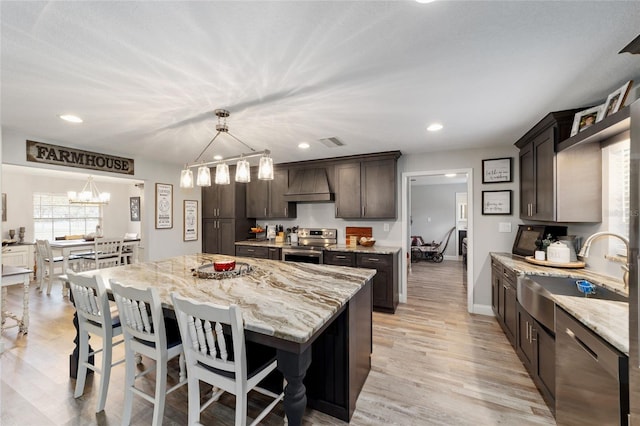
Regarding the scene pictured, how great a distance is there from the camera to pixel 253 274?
237cm

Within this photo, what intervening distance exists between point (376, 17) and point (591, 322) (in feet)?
5.98

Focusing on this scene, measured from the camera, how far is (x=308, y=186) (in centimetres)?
460

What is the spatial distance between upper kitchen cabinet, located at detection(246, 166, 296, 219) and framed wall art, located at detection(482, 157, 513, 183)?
3.10m

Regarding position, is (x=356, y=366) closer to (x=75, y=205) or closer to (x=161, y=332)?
(x=161, y=332)

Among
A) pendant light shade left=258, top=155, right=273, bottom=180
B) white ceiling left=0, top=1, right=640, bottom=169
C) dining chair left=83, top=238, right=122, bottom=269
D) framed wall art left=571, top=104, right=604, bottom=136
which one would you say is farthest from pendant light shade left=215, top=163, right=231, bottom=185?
dining chair left=83, top=238, right=122, bottom=269

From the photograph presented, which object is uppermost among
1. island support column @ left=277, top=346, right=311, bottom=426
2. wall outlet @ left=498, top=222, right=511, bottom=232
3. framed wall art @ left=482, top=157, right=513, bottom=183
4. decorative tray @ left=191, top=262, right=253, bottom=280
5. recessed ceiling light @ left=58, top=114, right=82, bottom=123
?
recessed ceiling light @ left=58, top=114, right=82, bottom=123

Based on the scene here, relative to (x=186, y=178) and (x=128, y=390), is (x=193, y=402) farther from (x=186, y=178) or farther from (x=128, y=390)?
(x=186, y=178)

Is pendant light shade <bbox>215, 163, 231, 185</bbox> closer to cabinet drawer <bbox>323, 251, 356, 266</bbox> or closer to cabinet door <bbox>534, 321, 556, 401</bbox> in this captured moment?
cabinet drawer <bbox>323, 251, 356, 266</bbox>

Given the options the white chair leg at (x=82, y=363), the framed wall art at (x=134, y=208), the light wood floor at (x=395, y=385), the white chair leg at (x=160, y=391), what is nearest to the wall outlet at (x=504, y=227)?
the light wood floor at (x=395, y=385)

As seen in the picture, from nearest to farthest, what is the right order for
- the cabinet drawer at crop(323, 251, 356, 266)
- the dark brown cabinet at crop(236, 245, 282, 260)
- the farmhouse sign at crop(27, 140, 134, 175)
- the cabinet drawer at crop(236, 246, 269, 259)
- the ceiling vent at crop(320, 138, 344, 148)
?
the farmhouse sign at crop(27, 140, 134, 175)
the ceiling vent at crop(320, 138, 344, 148)
the cabinet drawer at crop(323, 251, 356, 266)
the dark brown cabinet at crop(236, 245, 282, 260)
the cabinet drawer at crop(236, 246, 269, 259)

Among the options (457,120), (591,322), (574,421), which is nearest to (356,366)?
(574,421)

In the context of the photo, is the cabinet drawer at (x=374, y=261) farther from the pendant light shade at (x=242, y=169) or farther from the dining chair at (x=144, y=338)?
the dining chair at (x=144, y=338)

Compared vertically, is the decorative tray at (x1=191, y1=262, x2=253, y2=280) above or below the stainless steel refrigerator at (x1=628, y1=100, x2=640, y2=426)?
below

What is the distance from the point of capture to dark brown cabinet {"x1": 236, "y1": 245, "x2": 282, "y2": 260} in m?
4.46
